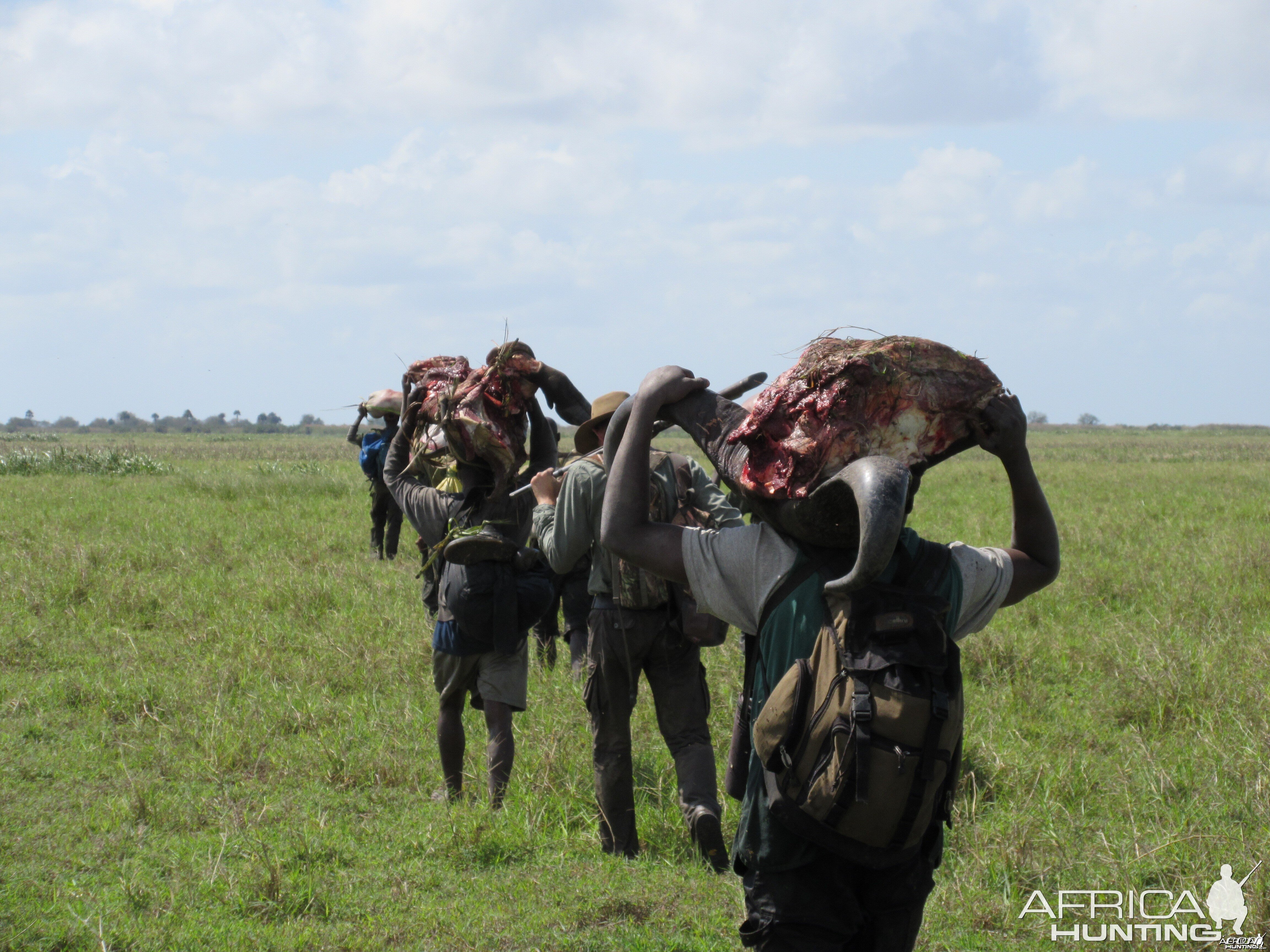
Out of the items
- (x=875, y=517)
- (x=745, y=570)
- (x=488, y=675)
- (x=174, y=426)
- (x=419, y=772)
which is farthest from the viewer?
(x=174, y=426)

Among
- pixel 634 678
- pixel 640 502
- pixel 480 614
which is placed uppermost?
pixel 640 502

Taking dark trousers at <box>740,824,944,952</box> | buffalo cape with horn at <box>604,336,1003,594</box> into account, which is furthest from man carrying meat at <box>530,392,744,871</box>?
dark trousers at <box>740,824,944,952</box>

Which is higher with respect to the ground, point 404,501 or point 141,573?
point 404,501

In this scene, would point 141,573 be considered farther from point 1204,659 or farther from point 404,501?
point 1204,659

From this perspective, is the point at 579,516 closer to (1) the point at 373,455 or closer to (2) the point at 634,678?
(2) the point at 634,678

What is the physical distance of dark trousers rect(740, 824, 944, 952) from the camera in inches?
96.8

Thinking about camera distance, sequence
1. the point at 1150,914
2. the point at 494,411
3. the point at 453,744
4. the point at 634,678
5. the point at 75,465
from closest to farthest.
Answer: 1. the point at 1150,914
2. the point at 634,678
3. the point at 494,411
4. the point at 453,744
5. the point at 75,465

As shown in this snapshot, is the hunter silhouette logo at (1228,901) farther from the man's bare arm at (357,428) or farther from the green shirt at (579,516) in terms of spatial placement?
the man's bare arm at (357,428)

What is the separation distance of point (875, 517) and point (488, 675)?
307cm

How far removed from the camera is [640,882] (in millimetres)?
4203

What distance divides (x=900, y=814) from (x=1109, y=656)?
558 cm

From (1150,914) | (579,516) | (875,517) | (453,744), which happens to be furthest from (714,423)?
(453,744)

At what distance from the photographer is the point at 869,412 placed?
8.19 ft

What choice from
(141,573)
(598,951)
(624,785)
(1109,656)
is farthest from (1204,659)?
(141,573)
